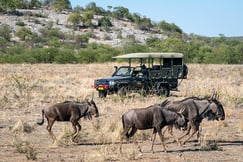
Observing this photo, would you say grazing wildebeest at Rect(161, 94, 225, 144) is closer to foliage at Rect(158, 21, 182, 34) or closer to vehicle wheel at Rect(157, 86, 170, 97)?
vehicle wheel at Rect(157, 86, 170, 97)

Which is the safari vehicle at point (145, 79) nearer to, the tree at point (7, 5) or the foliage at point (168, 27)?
the tree at point (7, 5)

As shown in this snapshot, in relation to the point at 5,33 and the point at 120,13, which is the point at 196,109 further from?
the point at 120,13

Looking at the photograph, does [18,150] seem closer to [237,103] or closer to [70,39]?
[237,103]

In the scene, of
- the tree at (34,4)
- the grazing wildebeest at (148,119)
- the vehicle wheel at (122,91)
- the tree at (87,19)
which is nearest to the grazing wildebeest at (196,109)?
the grazing wildebeest at (148,119)

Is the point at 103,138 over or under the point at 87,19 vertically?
under

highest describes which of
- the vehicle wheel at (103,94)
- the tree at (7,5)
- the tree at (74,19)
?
the tree at (7,5)

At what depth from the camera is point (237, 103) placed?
23953mm

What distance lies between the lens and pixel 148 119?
42.5ft

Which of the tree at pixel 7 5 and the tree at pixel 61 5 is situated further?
the tree at pixel 61 5

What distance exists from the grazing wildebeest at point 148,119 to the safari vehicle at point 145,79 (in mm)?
12464

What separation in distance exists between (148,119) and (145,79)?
1418 cm

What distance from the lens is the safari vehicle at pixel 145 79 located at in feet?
86.4

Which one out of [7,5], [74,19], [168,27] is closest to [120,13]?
[168,27]

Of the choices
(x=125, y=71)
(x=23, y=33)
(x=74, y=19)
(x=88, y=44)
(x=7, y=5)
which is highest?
(x=7, y=5)
